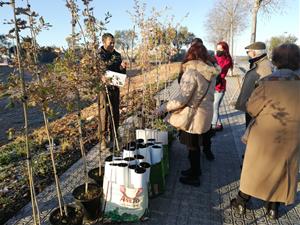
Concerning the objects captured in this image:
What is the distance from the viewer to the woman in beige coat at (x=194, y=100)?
3.23 metres

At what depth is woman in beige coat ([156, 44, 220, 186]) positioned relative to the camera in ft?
10.6

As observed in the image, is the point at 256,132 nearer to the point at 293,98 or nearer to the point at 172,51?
the point at 293,98

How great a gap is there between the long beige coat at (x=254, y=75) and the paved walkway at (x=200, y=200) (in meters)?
1.02

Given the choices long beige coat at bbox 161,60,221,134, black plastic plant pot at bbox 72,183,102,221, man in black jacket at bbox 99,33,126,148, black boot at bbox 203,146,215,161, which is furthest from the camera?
black boot at bbox 203,146,215,161

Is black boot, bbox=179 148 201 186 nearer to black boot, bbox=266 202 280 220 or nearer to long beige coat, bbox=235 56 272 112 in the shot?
black boot, bbox=266 202 280 220

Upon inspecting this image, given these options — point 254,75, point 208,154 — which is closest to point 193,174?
point 208,154

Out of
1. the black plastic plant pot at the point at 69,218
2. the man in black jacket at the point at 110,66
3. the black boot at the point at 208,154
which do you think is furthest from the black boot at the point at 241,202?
the man in black jacket at the point at 110,66

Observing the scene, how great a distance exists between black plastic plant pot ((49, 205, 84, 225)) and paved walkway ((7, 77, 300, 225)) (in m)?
0.43

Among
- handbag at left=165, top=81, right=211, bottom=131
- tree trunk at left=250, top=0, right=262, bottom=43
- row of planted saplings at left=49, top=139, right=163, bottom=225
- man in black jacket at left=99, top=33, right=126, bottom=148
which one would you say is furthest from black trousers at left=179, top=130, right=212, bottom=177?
tree trunk at left=250, top=0, right=262, bottom=43

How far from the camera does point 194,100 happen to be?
11.0 ft

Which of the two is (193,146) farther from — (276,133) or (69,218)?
(69,218)

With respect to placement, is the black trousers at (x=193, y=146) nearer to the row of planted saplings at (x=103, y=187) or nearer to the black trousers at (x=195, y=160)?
the black trousers at (x=195, y=160)

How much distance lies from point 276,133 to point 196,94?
3.37 ft

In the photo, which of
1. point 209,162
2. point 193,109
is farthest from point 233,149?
point 193,109
